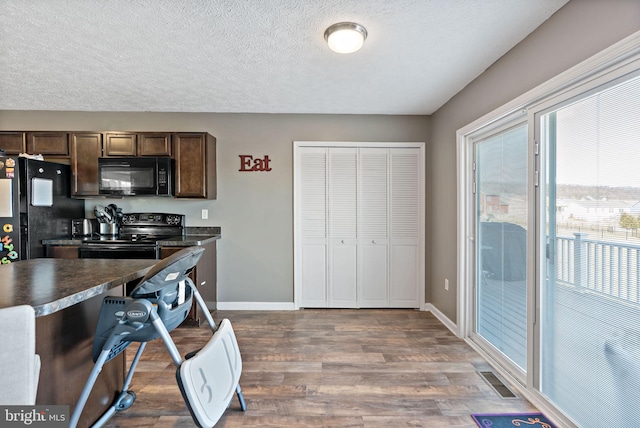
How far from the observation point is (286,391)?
211 cm

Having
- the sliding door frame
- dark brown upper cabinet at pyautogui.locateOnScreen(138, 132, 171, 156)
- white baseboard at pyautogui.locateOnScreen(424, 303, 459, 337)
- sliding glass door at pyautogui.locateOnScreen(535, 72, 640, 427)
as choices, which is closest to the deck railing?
sliding glass door at pyautogui.locateOnScreen(535, 72, 640, 427)

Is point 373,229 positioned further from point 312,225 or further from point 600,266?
point 600,266

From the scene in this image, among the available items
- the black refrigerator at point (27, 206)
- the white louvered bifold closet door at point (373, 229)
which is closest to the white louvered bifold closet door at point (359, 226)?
the white louvered bifold closet door at point (373, 229)

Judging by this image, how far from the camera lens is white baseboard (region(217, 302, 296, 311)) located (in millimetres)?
3762

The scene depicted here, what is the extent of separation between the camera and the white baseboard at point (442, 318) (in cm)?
310

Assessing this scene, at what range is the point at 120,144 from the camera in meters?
3.44

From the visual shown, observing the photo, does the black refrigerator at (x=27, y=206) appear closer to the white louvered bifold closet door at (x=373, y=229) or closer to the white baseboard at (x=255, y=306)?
the white baseboard at (x=255, y=306)

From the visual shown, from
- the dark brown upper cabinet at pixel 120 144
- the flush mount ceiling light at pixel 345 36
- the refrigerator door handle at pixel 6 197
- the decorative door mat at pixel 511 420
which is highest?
the flush mount ceiling light at pixel 345 36

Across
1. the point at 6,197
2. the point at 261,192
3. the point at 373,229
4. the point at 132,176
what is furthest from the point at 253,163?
the point at 6,197

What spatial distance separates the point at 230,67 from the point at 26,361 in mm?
2335

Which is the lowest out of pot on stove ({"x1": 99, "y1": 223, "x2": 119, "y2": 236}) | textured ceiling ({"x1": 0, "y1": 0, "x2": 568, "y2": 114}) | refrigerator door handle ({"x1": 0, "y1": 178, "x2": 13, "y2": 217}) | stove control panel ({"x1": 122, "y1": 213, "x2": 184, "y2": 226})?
pot on stove ({"x1": 99, "y1": 223, "x2": 119, "y2": 236})

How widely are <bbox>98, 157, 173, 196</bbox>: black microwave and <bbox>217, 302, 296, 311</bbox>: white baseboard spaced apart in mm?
1551

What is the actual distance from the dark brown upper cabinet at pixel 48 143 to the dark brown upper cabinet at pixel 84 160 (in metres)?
0.10

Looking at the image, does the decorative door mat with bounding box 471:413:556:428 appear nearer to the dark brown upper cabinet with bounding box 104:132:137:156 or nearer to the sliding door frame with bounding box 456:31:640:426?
the sliding door frame with bounding box 456:31:640:426
